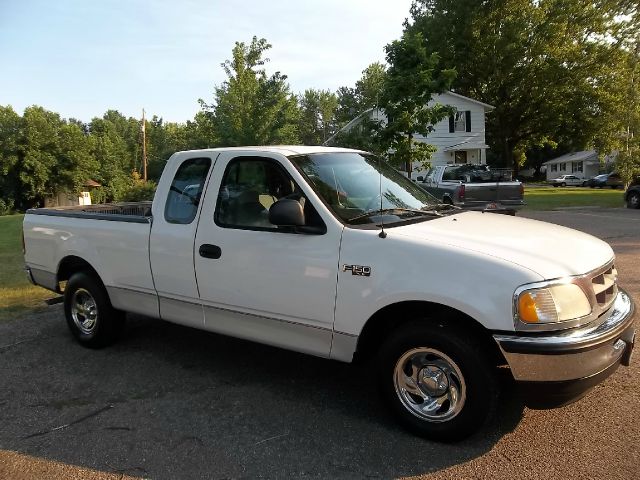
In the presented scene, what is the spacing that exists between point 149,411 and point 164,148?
9042cm

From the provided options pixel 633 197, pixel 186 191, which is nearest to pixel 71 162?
pixel 633 197

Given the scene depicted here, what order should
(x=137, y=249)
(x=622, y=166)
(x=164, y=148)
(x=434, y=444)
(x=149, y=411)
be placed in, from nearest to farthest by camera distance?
(x=434, y=444), (x=149, y=411), (x=137, y=249), (x=622, y=166), (x=164, y=148)

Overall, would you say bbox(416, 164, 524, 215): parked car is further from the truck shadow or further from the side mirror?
Answer: the side mirror

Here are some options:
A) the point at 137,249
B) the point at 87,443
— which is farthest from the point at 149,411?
the point at 137,249

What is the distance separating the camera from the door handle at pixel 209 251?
4.12m

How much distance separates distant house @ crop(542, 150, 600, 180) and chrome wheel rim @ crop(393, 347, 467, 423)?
70331mm

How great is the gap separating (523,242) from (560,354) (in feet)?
2.54

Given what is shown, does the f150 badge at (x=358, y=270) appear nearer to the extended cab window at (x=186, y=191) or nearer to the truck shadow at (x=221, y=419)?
the truck shadow at (x=221, y=419)

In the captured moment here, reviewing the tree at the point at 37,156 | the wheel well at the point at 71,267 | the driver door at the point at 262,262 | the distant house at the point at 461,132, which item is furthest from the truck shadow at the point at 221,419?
the tree at the point at 37,156

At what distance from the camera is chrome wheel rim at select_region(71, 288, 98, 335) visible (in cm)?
528

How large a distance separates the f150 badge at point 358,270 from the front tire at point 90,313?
2.73 metres

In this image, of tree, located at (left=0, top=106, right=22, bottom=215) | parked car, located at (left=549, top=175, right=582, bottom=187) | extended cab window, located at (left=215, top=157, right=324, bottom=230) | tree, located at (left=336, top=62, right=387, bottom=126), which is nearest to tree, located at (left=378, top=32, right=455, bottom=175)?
extended cab window, located at (left=215, top=157, right=324, bottom=230)

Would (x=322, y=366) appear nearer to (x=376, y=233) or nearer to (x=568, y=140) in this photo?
(x=376, y=233)

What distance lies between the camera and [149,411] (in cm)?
390
